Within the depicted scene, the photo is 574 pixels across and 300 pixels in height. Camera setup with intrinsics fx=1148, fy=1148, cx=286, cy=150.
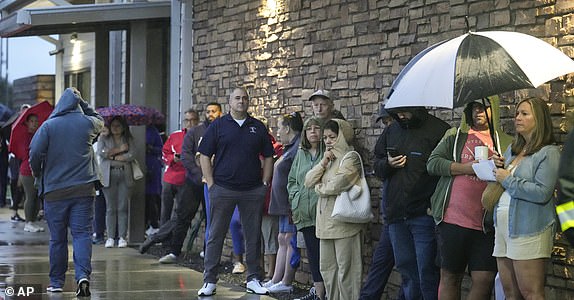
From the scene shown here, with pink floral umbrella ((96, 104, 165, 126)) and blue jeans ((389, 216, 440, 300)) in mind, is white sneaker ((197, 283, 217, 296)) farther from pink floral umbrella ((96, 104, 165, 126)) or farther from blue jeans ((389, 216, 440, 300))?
pink floral umbrella ((96, 104, 165, 126))

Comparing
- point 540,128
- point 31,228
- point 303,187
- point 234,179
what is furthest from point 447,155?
point 31,228

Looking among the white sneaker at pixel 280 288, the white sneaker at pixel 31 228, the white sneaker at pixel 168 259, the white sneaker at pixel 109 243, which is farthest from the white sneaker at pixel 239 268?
the white sneaker at pixel 31 228

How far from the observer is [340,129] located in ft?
32.8

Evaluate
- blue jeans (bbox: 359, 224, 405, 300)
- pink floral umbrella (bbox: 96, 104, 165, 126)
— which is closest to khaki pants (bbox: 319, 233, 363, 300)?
blue jeans (bbox: 359, 224, 405, 300)

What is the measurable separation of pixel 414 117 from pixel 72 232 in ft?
12.5

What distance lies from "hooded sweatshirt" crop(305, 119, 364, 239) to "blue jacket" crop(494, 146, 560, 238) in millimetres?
2381

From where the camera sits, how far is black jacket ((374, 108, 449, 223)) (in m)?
8.97

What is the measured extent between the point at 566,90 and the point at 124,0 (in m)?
12.3

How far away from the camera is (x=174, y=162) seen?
571 inches

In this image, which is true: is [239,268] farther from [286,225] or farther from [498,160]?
[498,160]

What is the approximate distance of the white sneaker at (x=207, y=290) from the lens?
1098cm

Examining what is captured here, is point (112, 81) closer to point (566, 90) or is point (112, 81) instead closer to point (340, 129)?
point (340, 129)

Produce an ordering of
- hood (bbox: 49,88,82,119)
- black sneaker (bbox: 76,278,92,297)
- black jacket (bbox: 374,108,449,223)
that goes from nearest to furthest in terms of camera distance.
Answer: black jacket (bbox: 374,108,449,223)
black sneaker (bbox: 76,278,92,297)
hood (bbox: 49,88,82,119)

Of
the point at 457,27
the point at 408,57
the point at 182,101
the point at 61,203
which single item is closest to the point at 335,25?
the point at 408,57
